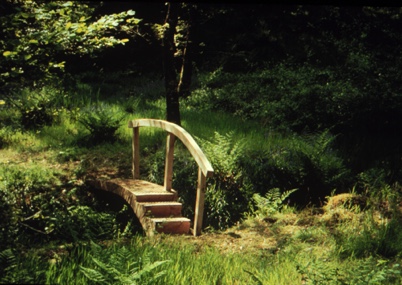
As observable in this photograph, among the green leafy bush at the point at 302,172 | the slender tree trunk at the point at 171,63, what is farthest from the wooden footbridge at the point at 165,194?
the green leafy bush at the point at 302,172

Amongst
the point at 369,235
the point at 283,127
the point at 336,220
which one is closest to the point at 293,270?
the point at 369,235

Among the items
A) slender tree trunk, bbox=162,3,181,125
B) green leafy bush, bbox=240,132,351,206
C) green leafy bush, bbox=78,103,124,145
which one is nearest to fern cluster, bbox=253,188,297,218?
green leafy bush, bbox=240,132,351,206

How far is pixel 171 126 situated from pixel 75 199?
2.90 meters

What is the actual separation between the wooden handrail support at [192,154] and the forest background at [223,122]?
34.5 inches

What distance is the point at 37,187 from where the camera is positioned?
9578 mm

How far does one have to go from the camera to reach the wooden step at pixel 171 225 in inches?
303

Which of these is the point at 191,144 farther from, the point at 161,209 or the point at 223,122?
the point at 223,122

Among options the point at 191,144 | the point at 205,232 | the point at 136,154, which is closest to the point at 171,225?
the point at 205,232

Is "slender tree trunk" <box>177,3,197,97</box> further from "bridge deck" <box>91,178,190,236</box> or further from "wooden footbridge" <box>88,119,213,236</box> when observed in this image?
"bridge deck" <box>91,178,190,236</box>

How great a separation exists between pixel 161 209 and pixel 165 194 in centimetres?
43

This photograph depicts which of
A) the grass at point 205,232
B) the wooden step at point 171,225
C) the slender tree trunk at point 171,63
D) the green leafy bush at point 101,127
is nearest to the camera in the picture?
the grass at point 205,232

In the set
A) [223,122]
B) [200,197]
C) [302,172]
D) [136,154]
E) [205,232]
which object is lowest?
[205,232]

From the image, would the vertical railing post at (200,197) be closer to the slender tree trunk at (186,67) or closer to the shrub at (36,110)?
the shrub at (36,110)

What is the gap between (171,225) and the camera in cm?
777
